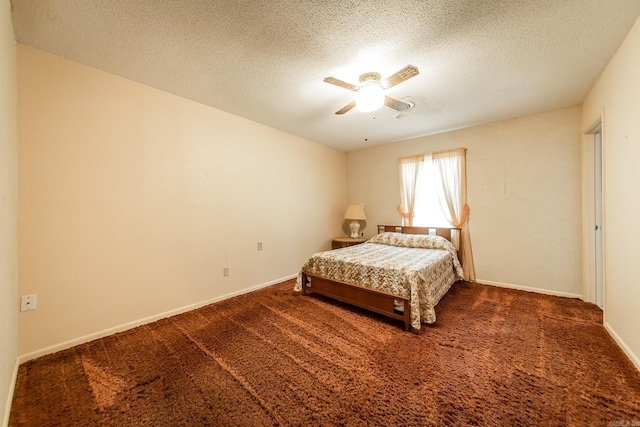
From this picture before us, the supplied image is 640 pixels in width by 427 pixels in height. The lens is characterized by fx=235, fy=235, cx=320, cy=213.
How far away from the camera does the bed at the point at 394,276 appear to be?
7.48ft

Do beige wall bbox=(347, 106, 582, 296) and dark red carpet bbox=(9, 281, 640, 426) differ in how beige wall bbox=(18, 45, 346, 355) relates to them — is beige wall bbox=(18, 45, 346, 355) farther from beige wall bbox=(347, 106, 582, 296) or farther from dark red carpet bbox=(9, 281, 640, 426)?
beige wall bbox=(347, 106, 582, 296)

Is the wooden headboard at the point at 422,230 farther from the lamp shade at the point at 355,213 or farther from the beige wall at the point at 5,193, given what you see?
the beige wall at the point at 5,193

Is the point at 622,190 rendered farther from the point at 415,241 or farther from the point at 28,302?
the point at 28,302

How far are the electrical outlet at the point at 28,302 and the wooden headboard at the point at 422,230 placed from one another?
14.4 feet

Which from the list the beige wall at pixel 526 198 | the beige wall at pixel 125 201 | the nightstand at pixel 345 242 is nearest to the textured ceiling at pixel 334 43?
the beige wall at pixel 125 201

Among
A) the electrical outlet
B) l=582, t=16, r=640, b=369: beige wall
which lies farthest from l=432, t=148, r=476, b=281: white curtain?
the electrical outlet

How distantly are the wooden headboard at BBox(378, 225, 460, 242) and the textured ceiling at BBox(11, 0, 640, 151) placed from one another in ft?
6.23

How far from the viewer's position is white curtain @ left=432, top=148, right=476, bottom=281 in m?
3.63

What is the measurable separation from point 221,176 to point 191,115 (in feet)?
2.53

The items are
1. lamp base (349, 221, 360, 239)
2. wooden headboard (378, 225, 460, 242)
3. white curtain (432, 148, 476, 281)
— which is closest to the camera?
white curtain (432, 148, 476, 281)

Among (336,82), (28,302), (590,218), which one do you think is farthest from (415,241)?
(28,302)

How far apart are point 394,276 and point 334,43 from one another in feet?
6.95

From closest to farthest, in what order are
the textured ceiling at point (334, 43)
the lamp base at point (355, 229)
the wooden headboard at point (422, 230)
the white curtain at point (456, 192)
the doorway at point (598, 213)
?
the textured ceiling at point (334, 43) < the doorway at point (598, 213) < the white curtain at point (456, 192) < the wooden headboard at point (422, 230) < the lamp base at point (355, 229)

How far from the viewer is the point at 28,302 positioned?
1.80 meters
